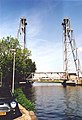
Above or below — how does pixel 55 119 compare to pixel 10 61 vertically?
below

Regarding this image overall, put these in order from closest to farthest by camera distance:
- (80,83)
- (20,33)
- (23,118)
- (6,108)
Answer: (6,108), (23,118), (20,33), (80,83)

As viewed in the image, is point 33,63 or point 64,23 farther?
point 64,23

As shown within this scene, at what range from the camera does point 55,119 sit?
916 inches

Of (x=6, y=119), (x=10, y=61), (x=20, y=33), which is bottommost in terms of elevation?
(x=6, y=119)

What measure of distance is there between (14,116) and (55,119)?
9.75 meters

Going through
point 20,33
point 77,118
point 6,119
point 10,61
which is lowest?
point 77,118

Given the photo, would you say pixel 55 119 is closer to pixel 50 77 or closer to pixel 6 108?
pixel 6 108

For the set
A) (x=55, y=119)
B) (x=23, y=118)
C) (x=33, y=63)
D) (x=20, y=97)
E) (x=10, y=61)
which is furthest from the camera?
(x=33, y=63)

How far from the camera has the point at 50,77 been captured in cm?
13012

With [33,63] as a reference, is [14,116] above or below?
below

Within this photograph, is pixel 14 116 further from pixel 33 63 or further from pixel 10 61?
pixel 33 63

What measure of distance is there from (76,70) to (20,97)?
346ft

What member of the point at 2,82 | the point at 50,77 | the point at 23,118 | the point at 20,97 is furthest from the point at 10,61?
the point at 50,77

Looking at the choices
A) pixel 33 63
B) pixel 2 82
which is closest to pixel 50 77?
pixel 33 63
